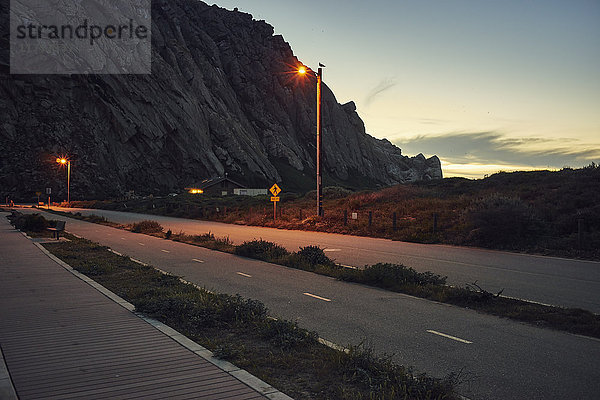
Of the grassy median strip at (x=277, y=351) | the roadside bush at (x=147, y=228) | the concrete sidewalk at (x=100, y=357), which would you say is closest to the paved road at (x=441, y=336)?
the grassy median strip at (x=277, y=351)

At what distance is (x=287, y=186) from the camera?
144 metres

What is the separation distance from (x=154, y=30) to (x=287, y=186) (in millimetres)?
57130

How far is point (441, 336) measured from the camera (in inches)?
282

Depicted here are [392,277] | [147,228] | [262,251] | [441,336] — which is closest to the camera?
[441,336]

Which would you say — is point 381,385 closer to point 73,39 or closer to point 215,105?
point 73,39

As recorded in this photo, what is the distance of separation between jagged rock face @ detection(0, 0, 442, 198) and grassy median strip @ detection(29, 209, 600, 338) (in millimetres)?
79519

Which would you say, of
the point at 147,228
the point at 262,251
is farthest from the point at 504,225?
the point at 147,228

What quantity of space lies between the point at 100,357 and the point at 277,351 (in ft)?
7.06

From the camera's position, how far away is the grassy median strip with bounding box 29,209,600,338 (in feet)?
26.0

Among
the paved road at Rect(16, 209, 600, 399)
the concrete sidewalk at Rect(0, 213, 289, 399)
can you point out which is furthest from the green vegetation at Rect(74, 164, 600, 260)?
the concrete sidewalk at Rect(0, 213, 289, 399)

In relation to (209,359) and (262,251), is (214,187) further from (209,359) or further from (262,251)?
(209,359)

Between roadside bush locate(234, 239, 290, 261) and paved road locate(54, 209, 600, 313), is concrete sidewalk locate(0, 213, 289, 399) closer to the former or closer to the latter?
roadside bush locate(234, 239, 290, 261)

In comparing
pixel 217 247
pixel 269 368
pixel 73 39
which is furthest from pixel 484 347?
pixel 73 39

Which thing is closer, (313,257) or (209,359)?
(209,359)
